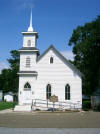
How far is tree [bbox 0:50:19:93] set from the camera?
222 feet

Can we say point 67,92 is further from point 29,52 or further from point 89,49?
point 89,49

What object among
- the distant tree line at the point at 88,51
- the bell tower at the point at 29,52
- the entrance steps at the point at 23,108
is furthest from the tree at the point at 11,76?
the entrance steps at the point at 23,108

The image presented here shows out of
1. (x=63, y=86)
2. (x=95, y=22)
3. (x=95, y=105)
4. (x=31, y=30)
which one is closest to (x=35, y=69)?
(x=63, y=86)

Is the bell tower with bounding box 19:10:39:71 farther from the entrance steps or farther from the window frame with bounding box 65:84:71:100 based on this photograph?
the entrance steps

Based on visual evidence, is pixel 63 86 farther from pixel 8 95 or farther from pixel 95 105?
pixel 8 95

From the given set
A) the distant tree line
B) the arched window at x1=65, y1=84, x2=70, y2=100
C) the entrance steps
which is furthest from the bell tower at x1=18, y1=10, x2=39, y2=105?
the distant tree line

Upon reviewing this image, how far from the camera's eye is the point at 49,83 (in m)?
26.8

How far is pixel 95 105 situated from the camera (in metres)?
29.7

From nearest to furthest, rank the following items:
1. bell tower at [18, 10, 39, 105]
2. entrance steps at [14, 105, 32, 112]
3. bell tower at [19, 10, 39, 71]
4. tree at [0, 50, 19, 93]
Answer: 1. entrance steps at [14, 105, 32, 112]
2. bell tower at [18, 10, 39, 105]
3. bell tower at [19, 10, 39, 71]
4. tree at [0, 50, 19, 93]

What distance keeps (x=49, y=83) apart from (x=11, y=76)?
143 ft

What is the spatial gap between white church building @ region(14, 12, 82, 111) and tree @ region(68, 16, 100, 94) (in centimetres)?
663

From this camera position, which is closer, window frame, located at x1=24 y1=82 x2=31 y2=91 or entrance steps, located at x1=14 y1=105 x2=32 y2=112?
entrance steps, located at x1=14 y1=105 x2=32 y2=112

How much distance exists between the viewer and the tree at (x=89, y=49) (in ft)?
102

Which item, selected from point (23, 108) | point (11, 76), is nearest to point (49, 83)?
point (23, 108)
